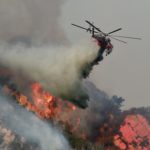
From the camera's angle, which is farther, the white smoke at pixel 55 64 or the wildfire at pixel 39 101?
the wildfire at pixel 39 101

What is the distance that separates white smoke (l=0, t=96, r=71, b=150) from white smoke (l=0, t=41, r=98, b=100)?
694 centimetres

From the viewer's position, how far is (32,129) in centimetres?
6294

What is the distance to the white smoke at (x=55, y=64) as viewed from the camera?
64312mm

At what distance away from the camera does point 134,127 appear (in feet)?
399

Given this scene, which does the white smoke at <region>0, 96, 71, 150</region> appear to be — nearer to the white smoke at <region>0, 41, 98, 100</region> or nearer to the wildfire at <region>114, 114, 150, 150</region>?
the white smoke at <region>0, 41, 98, 100</region>

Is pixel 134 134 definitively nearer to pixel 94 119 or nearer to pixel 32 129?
pixel 94 119

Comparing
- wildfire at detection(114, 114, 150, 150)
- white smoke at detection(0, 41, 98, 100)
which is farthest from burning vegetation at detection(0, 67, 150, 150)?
white smoke at detection(0, 41, 98, 100)

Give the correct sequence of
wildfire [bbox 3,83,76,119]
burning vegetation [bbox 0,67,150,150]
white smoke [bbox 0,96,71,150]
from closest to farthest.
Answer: white smoke [bbox 0,96,71,150], wildfire [bbox 3,83,76,119], burning vegetation [bbox 0,67,150,150]

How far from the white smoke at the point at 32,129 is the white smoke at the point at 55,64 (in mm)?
6944

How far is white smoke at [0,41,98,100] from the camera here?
64.3 metres

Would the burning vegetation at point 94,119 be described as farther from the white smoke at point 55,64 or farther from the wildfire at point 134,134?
the white smoke at point 55,64

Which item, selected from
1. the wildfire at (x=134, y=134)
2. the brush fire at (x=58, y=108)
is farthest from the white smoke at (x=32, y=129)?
the wildfire at (x=134, y=134)

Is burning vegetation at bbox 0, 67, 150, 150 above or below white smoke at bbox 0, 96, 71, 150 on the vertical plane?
above

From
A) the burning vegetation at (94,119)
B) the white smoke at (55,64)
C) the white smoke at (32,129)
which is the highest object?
the burning vegetation at (94,119)
